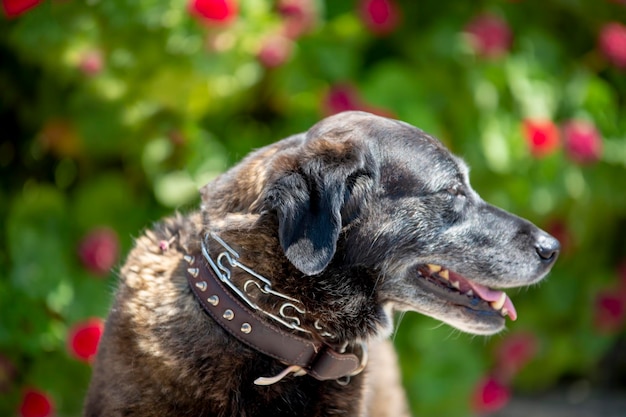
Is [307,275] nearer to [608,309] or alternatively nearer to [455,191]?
[455,191]

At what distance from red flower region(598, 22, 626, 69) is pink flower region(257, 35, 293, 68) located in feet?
6.36

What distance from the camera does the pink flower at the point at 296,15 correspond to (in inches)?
169

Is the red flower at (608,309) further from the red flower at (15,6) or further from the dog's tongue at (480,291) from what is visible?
the red flower at (15,6)

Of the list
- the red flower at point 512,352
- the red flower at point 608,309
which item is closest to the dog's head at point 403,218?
the red flower at point 512,352

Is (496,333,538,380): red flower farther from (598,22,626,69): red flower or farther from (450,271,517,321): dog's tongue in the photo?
(450,271,517,321): dog's tongue

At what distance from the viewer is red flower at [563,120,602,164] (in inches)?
190

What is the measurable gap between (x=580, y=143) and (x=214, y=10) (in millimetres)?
2202

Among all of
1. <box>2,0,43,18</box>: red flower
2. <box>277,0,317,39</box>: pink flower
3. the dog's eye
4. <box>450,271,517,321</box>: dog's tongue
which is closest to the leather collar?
<box>450,271,517,321</box>: dog's tongue

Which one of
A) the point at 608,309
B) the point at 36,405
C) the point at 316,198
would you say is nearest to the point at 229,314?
the point at 316,198

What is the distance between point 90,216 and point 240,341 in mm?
1891

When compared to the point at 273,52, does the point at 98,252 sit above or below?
below

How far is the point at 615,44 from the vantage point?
493 centimetres

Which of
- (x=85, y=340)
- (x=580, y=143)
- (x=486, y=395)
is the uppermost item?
(x=580, y=143)

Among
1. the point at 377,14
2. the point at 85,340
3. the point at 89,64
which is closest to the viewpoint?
the point at 85,340
